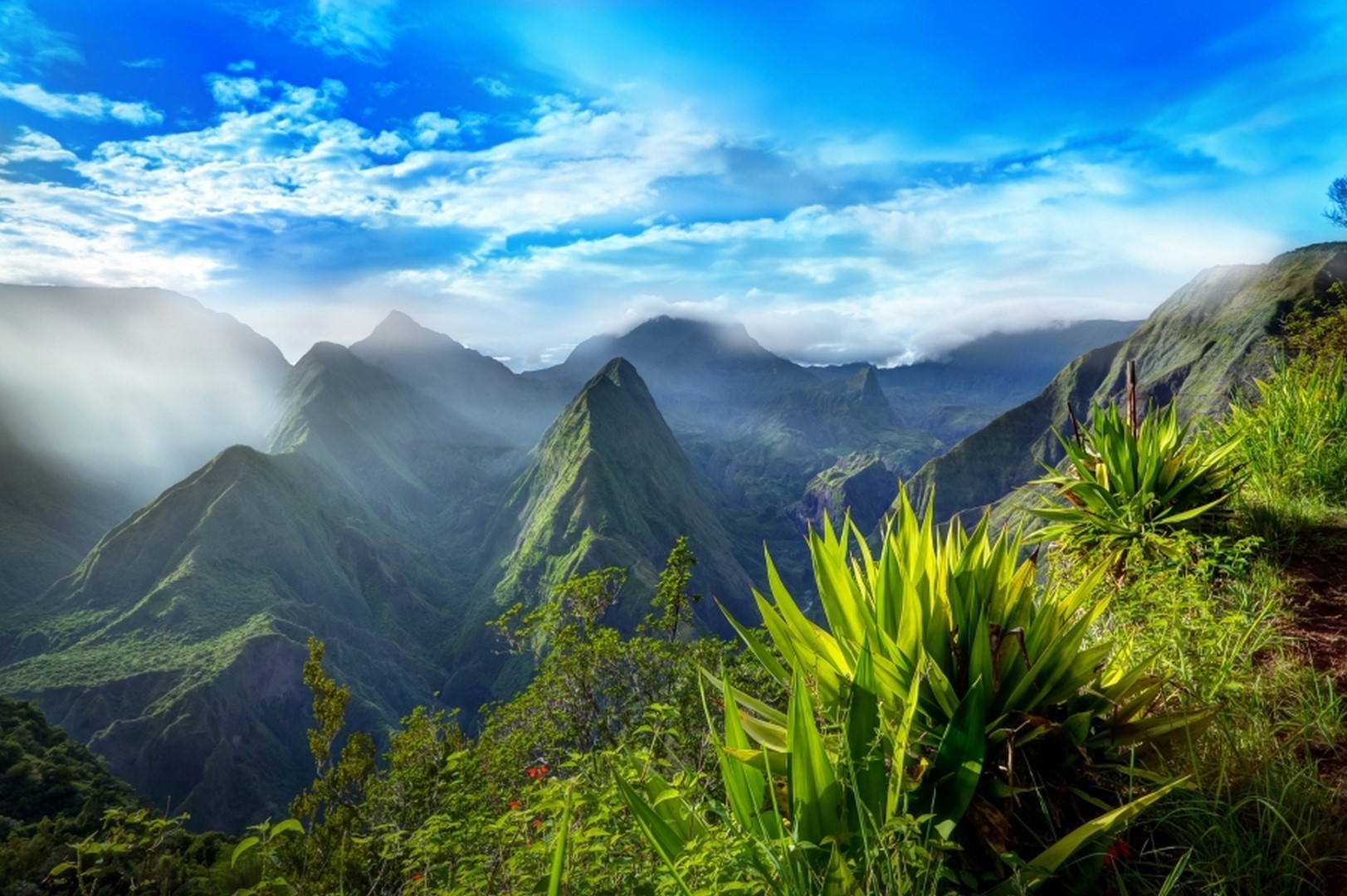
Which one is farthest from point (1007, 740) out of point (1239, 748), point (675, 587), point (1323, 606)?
point (675, 587)

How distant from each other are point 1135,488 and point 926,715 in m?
3.94

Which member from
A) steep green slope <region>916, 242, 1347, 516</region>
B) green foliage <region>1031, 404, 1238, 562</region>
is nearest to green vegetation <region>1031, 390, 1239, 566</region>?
green foliage <region>1031, 404, 1238, 562</region>

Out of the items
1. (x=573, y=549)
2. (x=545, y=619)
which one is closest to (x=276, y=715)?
(x=573, y=549)

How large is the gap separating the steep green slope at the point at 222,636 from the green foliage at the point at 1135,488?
105m

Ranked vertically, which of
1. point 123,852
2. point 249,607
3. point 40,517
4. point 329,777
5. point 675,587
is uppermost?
point 123,852

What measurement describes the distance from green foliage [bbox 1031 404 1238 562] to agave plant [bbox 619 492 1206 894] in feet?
7.85

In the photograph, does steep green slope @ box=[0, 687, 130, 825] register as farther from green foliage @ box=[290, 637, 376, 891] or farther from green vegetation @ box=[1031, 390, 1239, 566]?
green vegetation @ box=[1031, 390, 1239, 566]

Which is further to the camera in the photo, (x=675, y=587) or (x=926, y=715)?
(x=675, y=587)

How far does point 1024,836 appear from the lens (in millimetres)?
2363

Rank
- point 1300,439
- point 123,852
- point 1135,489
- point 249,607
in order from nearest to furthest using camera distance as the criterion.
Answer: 1. point 123,852
2. point 1135,489
3. point 1300,439
4. point 249,607

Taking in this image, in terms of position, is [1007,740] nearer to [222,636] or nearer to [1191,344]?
[222,636]

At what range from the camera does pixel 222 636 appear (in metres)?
110

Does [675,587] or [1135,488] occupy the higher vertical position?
[1135,488]

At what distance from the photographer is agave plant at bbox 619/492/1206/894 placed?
79.7 inches
